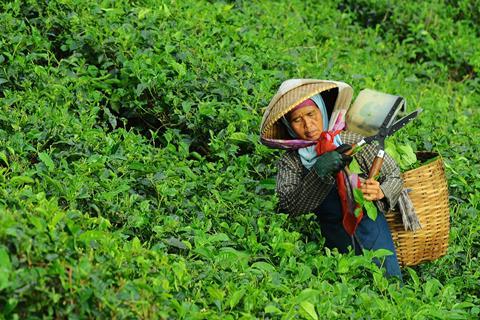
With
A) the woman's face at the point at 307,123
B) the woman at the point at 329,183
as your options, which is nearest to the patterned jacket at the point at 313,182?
the woman at the point at 329,183

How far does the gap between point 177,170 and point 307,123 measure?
2.76ft

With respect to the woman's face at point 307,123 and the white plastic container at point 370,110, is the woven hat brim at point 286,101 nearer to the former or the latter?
the woman's face at point 307,123

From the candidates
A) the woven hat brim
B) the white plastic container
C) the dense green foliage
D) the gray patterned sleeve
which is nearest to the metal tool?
the white plastic container

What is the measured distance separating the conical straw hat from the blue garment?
0.43 m

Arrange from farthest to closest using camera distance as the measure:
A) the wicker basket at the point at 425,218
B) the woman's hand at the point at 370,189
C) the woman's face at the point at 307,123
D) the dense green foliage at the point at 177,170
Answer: the wicker basket at the point at 425,218, the woman's face at the point at 307,123, the woman's hand at the point at 370,189, the dense green foliage at the point at 177,170

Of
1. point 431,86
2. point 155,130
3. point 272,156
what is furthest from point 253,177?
point 431,86

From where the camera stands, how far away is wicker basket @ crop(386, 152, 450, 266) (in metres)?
5.04

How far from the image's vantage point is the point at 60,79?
5977 mm

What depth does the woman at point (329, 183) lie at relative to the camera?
15.7ft

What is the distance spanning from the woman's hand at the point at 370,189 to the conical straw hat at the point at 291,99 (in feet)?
1.53

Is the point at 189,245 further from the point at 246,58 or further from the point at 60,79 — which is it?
the point at 246,58

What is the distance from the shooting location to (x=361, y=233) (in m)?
4.93

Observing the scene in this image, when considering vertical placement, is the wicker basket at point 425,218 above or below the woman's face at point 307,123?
below

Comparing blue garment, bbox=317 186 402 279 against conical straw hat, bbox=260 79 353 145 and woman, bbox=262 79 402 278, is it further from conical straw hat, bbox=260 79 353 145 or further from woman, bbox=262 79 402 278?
conical straw hat, bbox=260 79 353 145
